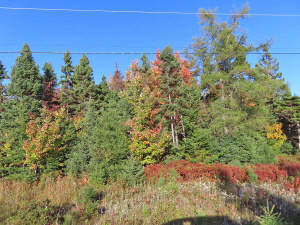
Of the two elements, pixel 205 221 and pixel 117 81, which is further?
pixel 117 81

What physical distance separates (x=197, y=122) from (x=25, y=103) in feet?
57.5

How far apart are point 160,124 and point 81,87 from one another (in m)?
15.1

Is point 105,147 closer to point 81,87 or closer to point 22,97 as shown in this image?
point 22,97

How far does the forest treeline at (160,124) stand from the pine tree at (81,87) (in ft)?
14.6

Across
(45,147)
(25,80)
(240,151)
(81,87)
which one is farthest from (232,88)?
(25,80)

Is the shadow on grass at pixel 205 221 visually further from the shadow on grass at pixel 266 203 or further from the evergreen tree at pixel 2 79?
the evergreen tree at pixel 2 79

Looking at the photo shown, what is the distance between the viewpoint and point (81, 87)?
21281 millimetres

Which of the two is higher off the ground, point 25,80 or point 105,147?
point 25,80

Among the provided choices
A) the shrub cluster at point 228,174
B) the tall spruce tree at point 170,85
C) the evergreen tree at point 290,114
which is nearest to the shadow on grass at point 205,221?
the shrub cluster at point 228,174

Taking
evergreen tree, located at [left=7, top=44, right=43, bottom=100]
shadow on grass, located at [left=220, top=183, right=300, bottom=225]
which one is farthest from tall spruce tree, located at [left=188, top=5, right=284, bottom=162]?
evergreen tree, located at [left=7, top=44, right=43, bottom=100]

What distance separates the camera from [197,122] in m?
13.6

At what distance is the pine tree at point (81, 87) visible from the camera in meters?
21.2

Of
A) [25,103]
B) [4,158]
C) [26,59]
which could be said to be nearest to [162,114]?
[4,158]

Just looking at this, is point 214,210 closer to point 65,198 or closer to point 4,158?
point 65,198
